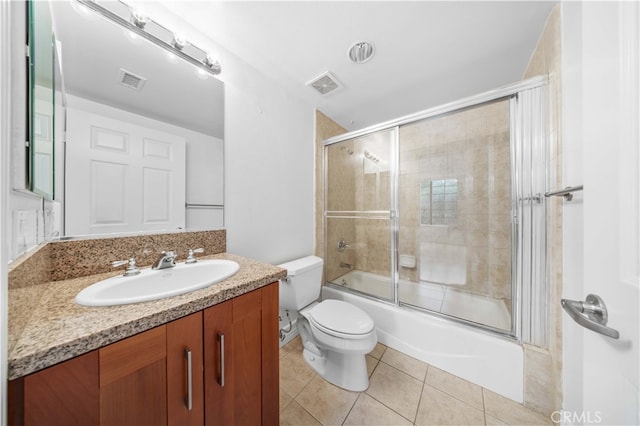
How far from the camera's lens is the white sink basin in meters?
0.59

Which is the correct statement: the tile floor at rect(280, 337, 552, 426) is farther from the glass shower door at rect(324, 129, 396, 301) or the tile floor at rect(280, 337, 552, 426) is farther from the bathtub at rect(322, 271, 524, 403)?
the glass shower door at rect(324, 129, 396, 301)

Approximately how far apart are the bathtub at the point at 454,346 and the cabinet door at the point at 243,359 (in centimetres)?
104

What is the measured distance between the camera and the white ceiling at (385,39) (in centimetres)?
105

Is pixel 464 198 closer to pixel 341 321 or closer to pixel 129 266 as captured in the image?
pixel 341 321

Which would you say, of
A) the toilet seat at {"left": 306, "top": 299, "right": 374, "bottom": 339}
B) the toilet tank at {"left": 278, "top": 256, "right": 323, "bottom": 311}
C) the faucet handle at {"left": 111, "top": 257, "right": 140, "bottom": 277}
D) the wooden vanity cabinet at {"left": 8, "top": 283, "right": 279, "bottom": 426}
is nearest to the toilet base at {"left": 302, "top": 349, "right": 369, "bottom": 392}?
the toilet seat at {"left": 306, "top": 299, "right": 374, "bottom": 339}

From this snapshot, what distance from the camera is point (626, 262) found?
1.21 ft

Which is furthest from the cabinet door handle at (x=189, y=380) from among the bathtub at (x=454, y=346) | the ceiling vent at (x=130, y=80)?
the bathtub at (x=454, y=346)

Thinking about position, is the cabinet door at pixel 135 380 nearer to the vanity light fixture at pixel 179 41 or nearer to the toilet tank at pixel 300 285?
the toilet tank at pixel 300 285

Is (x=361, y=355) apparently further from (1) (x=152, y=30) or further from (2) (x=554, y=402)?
(1) (x=152, y=30)

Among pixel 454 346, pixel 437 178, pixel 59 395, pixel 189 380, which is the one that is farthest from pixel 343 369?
pixel 437 178

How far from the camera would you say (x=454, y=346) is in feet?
4.37

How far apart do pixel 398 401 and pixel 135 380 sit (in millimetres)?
1280

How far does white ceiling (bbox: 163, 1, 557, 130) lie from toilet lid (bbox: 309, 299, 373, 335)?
5.68 feet

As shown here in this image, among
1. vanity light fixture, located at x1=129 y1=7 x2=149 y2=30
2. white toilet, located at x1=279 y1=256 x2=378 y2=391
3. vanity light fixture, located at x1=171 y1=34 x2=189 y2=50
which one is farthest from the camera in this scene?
white toilet, located at x1=279 y1=256 x2=378 y2=391
